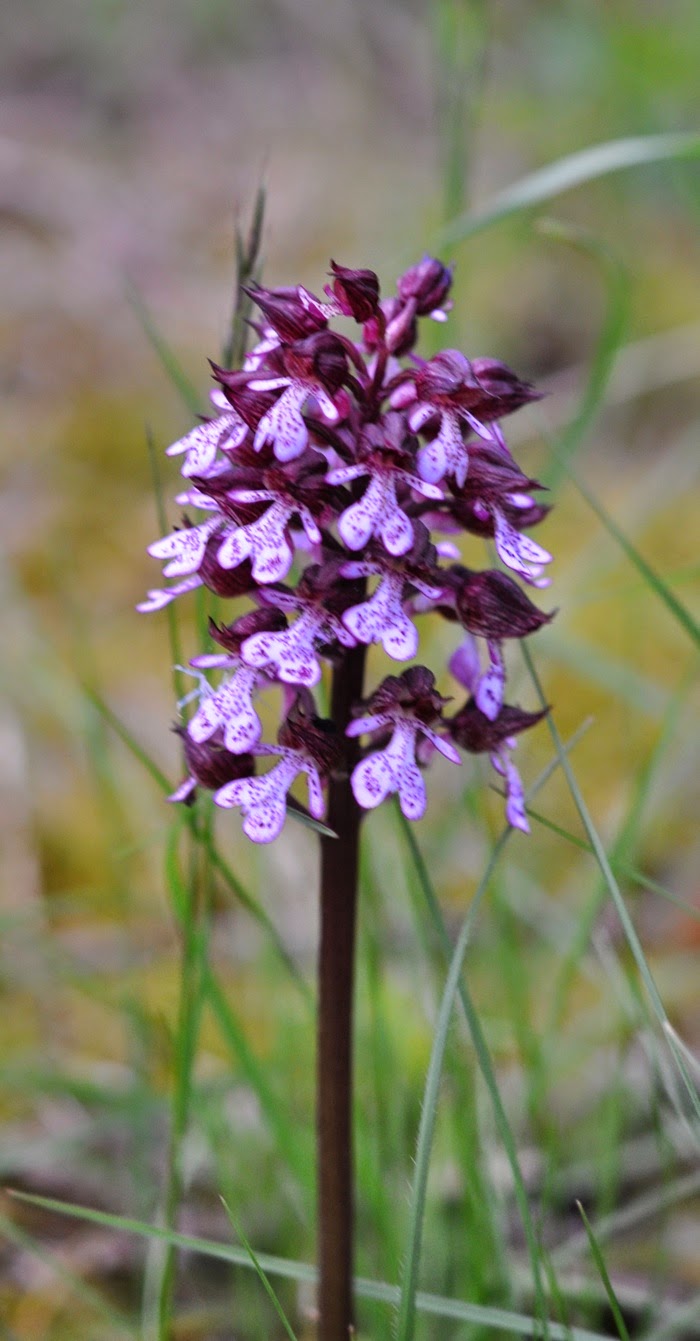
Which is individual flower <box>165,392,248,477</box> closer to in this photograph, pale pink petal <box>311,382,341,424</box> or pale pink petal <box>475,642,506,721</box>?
pale pink petal <box>311,382,341,424</box>

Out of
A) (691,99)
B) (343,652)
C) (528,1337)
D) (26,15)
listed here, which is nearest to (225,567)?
(343,652)

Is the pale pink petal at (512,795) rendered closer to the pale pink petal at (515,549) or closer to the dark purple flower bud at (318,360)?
the pale pink petal at (515,549)

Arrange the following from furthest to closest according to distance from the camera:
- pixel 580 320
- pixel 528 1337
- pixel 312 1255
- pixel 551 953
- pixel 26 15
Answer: pixel 26 15 → pixel 580 320 → pixel 551 953 → pixel 312 1255 → pixel 528 1337

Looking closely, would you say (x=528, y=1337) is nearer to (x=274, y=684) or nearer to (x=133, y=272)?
(x=274, y=684)

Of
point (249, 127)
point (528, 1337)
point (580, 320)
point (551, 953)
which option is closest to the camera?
point (528, 1337)

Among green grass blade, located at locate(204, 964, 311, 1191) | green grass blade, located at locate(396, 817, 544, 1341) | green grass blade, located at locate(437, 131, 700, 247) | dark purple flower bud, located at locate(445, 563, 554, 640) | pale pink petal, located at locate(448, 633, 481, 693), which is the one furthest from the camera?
green grass blade, located at locate(437, 131, 700, 247)

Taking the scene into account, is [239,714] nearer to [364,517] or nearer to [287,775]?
[287,775]

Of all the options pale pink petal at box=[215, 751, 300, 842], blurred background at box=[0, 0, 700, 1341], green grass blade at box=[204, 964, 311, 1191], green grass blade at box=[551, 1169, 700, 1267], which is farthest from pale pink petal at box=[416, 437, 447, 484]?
green grass blade at box=[551, 1169, 700, 1267]
